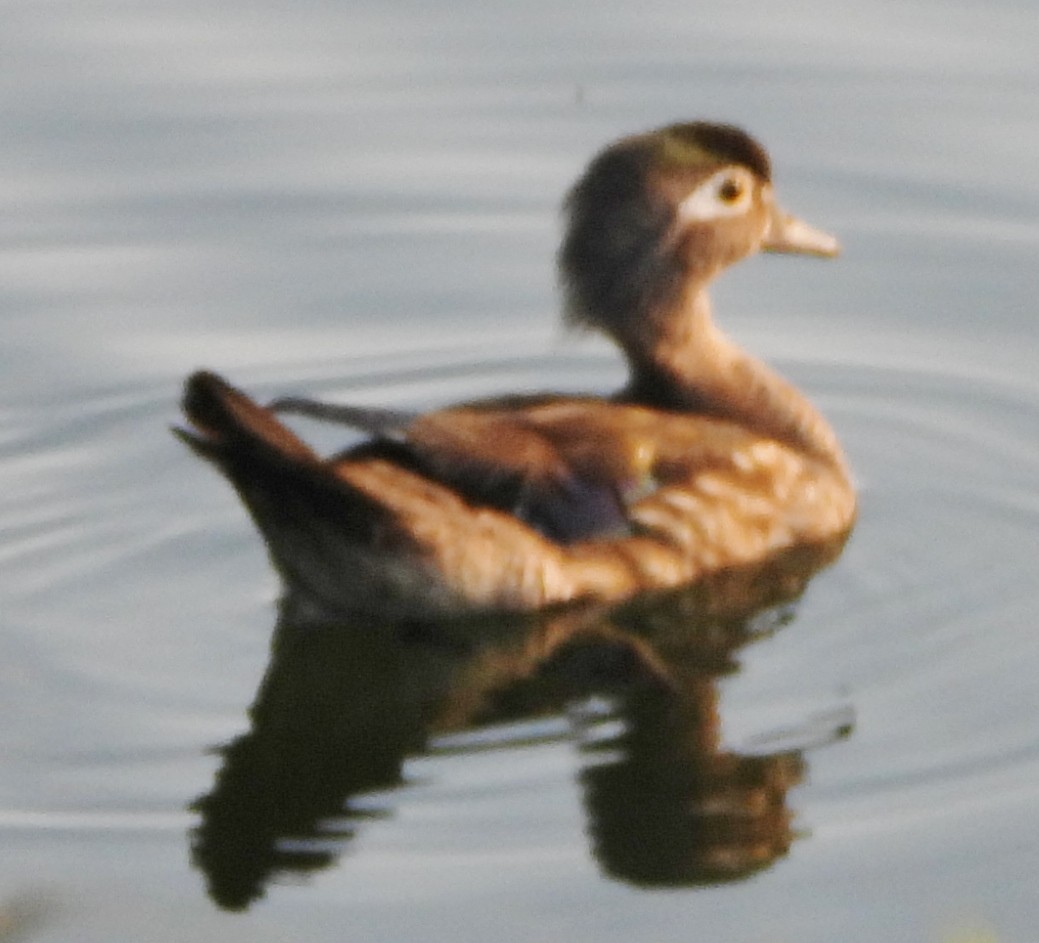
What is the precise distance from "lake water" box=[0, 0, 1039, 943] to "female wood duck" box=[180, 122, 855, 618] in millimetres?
242

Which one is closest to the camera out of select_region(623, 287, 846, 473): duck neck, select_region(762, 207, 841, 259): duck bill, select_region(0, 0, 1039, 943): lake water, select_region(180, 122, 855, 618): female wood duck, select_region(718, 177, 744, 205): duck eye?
select_region(0, 0, 1039, 943): lake water

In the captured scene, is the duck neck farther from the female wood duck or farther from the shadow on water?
the shadow on water

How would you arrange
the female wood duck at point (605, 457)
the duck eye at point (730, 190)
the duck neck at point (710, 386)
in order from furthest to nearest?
the duck eye at point (730, 190), the duck neck at point (710, 386), the female wood duck at point (605, 457)

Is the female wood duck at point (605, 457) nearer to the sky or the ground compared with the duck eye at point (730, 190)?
nearer to the ground

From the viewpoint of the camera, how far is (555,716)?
7.63 metres

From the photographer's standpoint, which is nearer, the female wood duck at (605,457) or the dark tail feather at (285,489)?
the dark tail feather at (285,489)

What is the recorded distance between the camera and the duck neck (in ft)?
29.5

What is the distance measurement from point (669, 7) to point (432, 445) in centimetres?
452

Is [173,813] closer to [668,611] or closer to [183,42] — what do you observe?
[668,611]

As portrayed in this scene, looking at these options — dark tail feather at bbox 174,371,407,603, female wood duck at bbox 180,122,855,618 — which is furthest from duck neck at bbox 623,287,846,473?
dark tail feather at bbox 174,371,407,603

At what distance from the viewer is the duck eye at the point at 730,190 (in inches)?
360

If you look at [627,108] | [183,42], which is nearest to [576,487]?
[627,108]

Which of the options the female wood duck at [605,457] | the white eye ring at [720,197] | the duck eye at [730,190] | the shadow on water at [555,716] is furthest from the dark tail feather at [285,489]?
the duck eye at [730,190]

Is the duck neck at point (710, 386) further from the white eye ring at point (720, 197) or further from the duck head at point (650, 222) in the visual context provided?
the white eye ring at point (720, 197)
